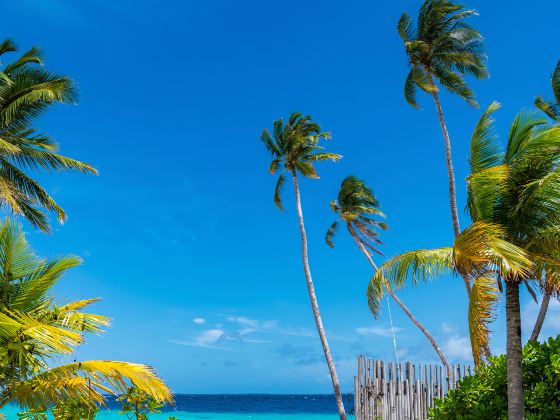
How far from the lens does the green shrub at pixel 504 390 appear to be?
845cm

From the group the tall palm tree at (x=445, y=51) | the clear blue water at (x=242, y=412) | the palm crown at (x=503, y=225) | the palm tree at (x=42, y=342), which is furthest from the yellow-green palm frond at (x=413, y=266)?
the clear blue water at (x=242, y=412)

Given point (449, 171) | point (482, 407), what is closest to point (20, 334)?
point (482, 407)

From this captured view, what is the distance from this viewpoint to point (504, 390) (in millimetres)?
9102

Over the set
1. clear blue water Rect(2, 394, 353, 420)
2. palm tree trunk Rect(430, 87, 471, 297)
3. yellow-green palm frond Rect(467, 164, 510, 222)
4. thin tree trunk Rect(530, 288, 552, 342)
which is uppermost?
palm tree trunk Rect(430, 87, 471, 297)

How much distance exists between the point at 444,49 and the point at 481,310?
1169 centimetres

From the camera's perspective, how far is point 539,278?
28.4 feet

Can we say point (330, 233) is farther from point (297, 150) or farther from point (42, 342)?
point (42, 342)

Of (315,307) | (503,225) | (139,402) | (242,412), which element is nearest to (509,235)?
(503,225)

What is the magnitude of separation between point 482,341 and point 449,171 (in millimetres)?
9545

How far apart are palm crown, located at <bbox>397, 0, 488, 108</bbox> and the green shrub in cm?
1116

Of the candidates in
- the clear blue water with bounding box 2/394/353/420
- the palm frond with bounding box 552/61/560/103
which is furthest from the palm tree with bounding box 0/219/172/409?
the clear blue water with bounding box 2/394/353/420

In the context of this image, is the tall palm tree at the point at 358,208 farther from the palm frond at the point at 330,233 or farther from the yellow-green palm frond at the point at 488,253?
the yellow-green palm frond at the point at 488,253

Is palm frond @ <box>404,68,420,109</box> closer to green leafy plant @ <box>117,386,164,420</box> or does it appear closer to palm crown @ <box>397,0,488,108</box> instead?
palm crown @ <box>397,0,488,108</box>

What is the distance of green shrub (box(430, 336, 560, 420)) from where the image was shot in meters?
8.45
